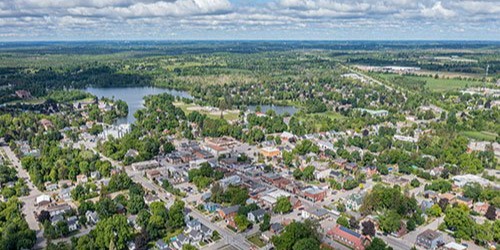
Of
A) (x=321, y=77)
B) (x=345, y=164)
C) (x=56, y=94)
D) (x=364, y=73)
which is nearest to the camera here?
(x=345, y=164)

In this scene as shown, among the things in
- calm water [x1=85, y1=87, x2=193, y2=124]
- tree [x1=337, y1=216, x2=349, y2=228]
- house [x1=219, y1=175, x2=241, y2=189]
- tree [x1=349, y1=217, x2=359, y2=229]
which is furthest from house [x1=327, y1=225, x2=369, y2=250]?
calm water [x1=85, y1=87, x2=193, y2=124]

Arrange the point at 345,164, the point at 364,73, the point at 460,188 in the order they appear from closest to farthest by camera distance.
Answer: the point at 460,188
the point at 345,164
the point at 364,73

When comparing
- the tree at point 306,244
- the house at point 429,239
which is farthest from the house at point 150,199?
the house at point 429,239

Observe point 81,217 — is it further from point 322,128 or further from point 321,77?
point 321,77

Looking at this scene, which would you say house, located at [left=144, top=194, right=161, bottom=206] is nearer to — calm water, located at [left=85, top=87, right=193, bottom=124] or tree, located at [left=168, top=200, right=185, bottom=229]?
tree, located at [left=168, top=200, right=185, bottom=229]

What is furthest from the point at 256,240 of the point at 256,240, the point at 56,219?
the point at 56,219

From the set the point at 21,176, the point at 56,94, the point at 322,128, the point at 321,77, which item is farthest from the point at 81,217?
the point at 321,77

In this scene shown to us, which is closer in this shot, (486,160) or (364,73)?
(486,160)
